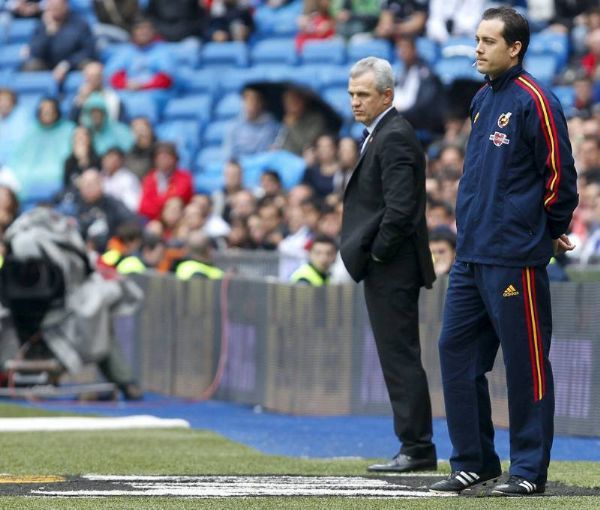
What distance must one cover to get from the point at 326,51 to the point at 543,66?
133 inches

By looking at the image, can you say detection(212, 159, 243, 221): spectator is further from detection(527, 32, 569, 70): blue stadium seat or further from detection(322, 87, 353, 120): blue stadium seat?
detection(527, 32, 569, 70): blue stadium seat

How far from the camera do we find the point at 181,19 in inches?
915

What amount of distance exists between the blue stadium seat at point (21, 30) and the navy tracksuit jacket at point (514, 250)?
18665 millimetres

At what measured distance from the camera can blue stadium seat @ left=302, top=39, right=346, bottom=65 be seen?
20.8 m

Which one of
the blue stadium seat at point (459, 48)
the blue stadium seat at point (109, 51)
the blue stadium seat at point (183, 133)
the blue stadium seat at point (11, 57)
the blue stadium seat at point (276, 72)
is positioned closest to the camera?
the blue stadium seat at point (459, 48)

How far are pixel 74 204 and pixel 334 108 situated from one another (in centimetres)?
326

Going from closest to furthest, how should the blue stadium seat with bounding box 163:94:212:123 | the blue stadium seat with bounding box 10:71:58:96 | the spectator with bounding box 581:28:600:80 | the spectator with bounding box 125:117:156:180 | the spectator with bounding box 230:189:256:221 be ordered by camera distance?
the spectator with bounding box 230:189:256:221, the spectator with bounding box 581:28:600:80, the spectator with bounding box 125:117:156:180, the blue stadium seat with bounding box 163:94:212:123, the blue stadium seat with bounding box 10:71:58:96

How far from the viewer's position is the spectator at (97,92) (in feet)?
69.8

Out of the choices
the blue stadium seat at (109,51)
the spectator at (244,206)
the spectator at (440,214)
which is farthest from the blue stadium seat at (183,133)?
the spectator at (440,214)

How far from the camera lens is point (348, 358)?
12469 mm

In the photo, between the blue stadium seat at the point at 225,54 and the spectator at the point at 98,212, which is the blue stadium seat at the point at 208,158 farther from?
the spectator at the point at 98,212

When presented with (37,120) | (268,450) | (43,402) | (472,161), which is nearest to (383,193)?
(472,161)

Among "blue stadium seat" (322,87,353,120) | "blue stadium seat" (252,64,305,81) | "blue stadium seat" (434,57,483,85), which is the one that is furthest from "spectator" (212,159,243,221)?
"blue stadium seat" (434,57,483,85)

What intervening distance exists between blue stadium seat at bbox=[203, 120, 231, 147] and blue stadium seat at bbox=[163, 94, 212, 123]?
0.20 metres
